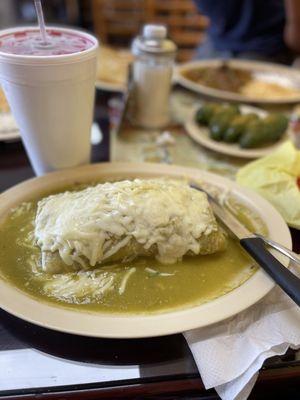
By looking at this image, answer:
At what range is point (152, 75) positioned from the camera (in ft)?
4.54

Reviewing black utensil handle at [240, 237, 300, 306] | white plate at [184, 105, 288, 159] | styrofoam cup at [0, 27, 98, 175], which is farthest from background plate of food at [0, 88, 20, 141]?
black utensil handle at [240, 237, 300, 306]

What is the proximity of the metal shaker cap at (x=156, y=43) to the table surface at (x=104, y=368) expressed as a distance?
0.96 meters

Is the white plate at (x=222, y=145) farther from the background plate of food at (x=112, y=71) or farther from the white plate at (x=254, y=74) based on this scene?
the background plate of food at (x=112, y=71)

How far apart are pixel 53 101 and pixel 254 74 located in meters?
1.39

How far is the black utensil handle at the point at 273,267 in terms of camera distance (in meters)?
0.66

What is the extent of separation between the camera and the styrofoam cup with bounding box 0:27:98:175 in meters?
0.84

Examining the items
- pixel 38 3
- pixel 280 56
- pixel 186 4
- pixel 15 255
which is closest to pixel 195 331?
pixel 15 255

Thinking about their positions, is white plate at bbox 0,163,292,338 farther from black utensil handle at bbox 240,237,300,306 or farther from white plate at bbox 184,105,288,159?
white plate at bbox 184,105,288,159

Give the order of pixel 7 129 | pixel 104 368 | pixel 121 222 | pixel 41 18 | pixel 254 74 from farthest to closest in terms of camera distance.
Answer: pixel 254 74, pixel 7 129, pixel 41 18, pixel 121 222, pixel 104 368

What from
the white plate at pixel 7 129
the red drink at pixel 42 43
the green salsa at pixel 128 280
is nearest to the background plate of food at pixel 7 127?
the white plate at pixel 7 129

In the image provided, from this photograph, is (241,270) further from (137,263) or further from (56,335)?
(56,335)

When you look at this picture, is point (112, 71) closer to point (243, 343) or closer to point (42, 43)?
point (42, 43)

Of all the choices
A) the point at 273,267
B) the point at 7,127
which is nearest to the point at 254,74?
the point at 7,127

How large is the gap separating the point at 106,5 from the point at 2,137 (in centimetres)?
267
